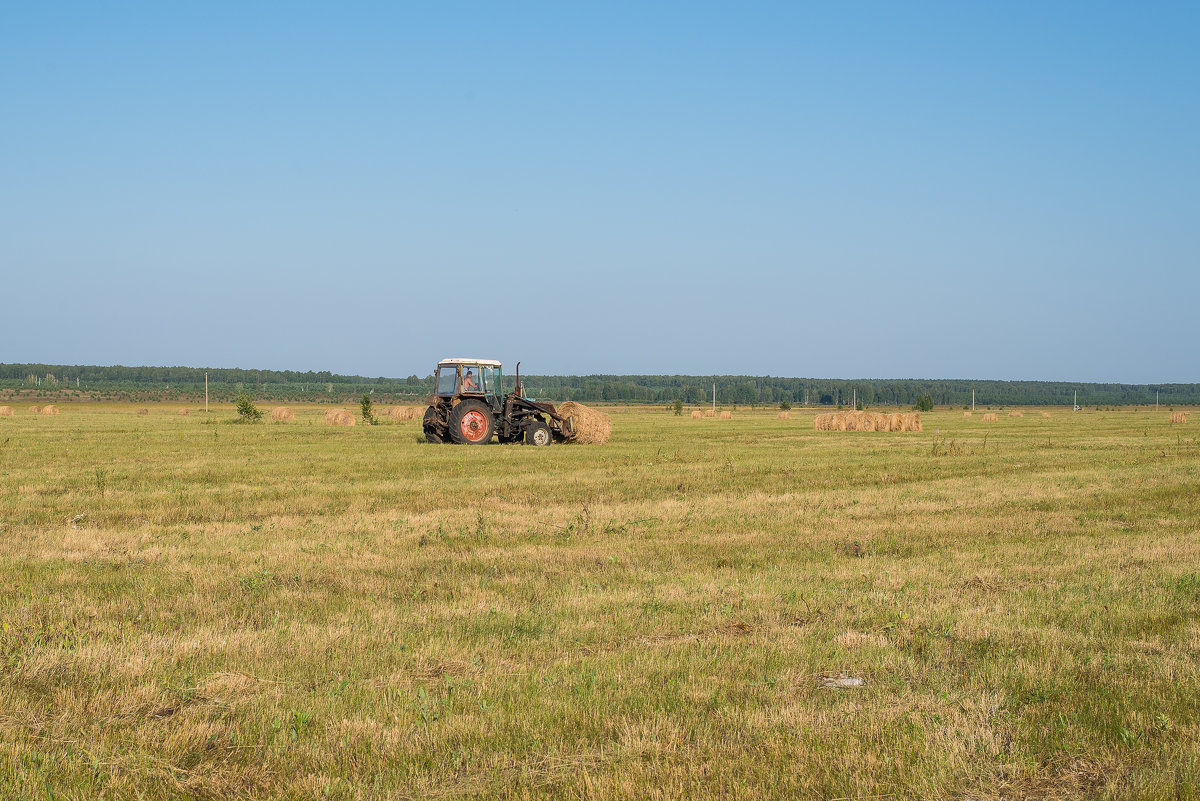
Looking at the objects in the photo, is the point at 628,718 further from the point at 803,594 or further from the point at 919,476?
the point at 919,476

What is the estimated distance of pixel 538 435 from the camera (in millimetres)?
25125

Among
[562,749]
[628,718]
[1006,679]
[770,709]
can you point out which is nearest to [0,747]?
[562,749]

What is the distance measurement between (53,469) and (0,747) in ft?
47.8

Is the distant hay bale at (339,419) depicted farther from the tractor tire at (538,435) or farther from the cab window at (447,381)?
the tractor tire at (538,435)

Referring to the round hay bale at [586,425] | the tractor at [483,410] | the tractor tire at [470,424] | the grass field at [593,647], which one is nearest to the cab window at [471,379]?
the tractor at [483,410]

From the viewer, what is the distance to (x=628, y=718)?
4.83 metres

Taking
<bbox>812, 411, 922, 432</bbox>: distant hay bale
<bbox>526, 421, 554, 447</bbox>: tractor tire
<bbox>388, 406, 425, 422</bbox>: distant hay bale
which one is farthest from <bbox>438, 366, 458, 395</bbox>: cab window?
<bbox>388, 406, 425, 422</bbox>: distant hay bale

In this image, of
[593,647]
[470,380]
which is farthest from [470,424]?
[593,647]

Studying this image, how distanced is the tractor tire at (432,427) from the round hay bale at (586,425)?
341 cm

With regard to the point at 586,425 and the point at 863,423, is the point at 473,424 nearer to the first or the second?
the point at 586,425

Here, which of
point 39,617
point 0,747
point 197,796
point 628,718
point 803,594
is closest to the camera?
point 197,796

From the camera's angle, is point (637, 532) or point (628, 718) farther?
point (637, 532)

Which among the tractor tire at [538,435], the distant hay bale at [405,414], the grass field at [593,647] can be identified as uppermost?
the tractor tire at [538,435]

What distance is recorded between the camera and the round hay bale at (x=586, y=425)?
2653 cm
